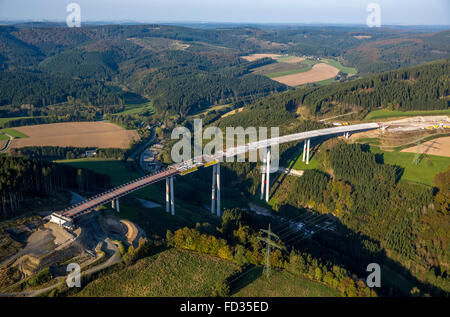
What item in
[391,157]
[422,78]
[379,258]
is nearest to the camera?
[379,258]

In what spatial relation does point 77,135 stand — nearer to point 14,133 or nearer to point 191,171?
point 14,133

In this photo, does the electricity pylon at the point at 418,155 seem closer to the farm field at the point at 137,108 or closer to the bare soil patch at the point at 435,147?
the bare soil patch at the point at 435,147

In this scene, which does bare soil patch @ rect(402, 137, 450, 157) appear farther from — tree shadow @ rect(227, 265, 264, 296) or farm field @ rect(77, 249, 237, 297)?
farm field @ rect(77, 249, 237, 297)

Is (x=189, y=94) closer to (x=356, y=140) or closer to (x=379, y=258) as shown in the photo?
(x=356, y=140)

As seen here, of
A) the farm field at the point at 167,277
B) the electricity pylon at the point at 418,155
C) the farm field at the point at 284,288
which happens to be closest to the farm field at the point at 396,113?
the electricity pylon at the point at 418,155

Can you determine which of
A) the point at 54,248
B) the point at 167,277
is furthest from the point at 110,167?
the point at 167,277
